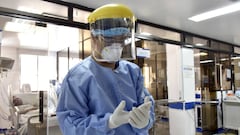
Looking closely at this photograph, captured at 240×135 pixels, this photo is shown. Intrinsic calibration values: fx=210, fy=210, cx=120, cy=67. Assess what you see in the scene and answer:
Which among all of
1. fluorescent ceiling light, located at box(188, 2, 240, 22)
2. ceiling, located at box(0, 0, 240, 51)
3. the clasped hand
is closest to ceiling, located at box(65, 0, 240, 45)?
ceiling, located at box(0, 0, 240, 51)

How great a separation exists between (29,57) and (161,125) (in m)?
4.36

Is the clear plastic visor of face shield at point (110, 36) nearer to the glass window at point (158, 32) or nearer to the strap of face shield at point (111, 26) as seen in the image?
the strap of face shield at point (111, 26)

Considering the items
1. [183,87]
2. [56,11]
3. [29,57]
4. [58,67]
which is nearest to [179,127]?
[183,87]

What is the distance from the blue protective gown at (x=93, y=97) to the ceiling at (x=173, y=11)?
80.6 inches

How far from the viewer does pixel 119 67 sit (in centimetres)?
125

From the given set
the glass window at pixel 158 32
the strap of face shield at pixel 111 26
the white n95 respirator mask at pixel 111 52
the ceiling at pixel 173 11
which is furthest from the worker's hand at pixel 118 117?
the glass window at pixel 158 32

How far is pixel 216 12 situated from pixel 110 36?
313 cm

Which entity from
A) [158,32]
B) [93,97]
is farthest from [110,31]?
[158,32]

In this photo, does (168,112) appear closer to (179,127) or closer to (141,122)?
(179,127)

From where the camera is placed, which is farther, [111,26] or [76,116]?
[111,26]

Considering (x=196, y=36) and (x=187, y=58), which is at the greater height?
(x=196, y=36)

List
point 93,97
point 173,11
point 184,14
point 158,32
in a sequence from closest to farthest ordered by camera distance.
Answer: point 93,97
point 173,11
point 184,14
point 158,32

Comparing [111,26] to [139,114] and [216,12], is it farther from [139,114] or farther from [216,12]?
[216,12]

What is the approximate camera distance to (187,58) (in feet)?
15.9
